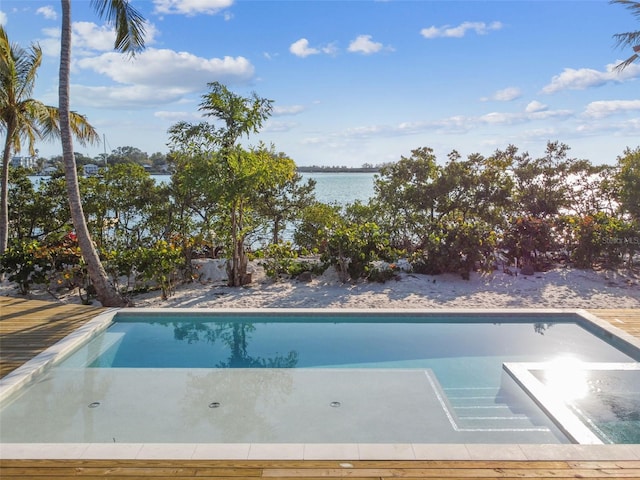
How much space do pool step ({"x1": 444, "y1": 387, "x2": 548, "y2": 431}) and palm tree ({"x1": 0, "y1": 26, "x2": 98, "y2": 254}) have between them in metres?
9.18

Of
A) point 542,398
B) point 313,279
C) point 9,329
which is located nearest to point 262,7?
point 313,279

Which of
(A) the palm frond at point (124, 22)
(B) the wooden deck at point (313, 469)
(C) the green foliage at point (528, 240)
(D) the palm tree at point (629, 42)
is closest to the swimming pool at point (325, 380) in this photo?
(B) the wooden deck at point (313, 469)

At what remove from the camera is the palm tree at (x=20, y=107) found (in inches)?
411

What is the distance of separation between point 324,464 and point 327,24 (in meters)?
11.7

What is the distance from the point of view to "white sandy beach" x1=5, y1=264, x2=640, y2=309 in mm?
8797

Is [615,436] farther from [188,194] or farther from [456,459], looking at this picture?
[188,194]

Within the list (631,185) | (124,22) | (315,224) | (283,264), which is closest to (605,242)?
(631,185)

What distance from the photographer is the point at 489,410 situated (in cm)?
455

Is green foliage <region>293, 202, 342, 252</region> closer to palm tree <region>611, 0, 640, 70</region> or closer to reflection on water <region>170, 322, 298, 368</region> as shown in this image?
reflection on water <region>170, 322, 298, 368</region>

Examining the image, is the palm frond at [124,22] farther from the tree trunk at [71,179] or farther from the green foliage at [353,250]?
the green foliage at [353,250]

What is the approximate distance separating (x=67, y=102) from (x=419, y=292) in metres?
6.87

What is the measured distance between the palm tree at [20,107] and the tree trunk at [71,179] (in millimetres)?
2462

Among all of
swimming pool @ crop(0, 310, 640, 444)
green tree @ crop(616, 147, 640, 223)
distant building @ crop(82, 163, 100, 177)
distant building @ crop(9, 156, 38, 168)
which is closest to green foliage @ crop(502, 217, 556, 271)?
green tree @ crop(616, 147, 640, 223)

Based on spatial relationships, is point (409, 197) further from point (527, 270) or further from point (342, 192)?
point (342, 192)
